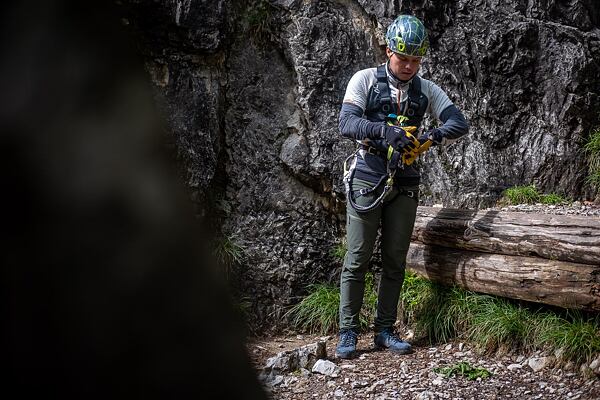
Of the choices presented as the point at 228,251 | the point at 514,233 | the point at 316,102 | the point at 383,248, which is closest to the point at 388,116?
the point at 383,248

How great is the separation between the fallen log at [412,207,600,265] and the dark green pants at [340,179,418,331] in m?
0.48

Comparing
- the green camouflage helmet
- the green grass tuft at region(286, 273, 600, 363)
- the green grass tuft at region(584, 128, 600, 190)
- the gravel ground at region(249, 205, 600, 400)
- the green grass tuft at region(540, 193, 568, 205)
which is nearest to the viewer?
the gravel ground at region(249, 205, 600, 400)

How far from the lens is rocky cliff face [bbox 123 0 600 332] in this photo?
6570 millimetres

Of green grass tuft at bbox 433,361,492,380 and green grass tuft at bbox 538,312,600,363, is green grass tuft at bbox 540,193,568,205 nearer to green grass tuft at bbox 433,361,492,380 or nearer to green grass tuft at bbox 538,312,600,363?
green grass tuft at bbox 538,312,600,363

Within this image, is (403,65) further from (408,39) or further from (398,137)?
(398,137)

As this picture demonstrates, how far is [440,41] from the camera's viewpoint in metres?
7.19

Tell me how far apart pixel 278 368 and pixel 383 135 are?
1939 millimetres

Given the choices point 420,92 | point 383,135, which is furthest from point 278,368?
point 420,92

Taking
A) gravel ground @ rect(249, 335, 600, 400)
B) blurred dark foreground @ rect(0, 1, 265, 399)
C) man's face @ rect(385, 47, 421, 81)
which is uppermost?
man's face @ rect(385, 47, 421, 81)

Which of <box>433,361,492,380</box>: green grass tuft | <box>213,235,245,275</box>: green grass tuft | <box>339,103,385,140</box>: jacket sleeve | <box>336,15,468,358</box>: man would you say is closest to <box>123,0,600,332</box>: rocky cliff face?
<box>213,235,245,275</box>: green grass tuft

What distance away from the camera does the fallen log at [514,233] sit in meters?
4.72

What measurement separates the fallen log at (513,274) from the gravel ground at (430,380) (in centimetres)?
48

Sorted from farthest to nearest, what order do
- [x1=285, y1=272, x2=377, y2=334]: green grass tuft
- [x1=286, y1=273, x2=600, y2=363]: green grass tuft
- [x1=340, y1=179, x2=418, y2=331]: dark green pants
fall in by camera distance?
[x1=285, y1=272, x2=377, y2=334]: green grass tuft
[x1=340, y1=179, x2=418, y2=331]: dark green pants
[x1=286, y1=273, x2=600, y2=363]: green grass tuft

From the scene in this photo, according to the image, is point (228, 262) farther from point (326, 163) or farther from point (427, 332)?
point (427, 332)
